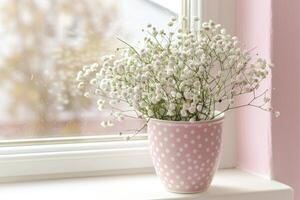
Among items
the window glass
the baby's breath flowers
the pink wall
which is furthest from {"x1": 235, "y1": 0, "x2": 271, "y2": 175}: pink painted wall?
the window glass

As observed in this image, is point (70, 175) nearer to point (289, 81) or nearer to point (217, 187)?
point (217, 187)

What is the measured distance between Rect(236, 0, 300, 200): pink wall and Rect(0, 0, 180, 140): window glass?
0.27 m

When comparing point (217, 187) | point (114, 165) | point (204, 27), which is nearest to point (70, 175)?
point (114, 165)

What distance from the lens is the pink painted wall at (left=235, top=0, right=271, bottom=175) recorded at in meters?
1.22

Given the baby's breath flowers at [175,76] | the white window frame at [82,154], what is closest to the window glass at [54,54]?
the white window frame at [82,154]

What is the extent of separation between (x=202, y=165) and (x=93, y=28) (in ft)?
1.33

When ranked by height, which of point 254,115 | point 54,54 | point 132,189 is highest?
point 54,54

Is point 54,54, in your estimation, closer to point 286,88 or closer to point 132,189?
point 132,189

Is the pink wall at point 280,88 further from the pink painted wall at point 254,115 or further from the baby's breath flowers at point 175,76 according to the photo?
the baby's breath flowers at point 175,76

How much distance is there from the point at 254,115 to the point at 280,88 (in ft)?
0.29

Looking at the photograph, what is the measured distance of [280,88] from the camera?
1218mm

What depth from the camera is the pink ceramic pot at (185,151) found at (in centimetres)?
107

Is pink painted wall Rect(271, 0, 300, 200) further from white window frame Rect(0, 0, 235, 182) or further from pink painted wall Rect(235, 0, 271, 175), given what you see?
white window frame Rect(0, 0, 235, 182)

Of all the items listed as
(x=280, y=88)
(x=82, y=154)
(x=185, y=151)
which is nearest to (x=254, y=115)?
(x=280, y=88)
